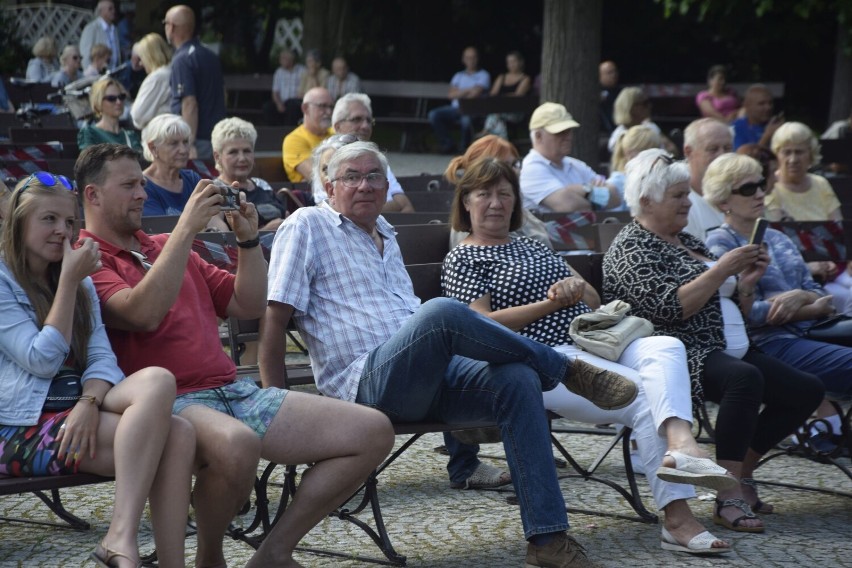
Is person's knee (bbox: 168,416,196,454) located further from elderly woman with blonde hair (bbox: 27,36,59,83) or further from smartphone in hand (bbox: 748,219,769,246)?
elderly woman with blonde hair (bbox: 27,36,59,83)

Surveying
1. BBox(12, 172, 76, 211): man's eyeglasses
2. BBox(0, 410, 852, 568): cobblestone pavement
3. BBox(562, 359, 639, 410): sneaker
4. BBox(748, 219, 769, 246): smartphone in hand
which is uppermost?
BBox(12, 172, 76, 211): man's eyeglasses

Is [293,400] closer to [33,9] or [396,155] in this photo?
[396,155]

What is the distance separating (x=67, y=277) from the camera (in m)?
3.84

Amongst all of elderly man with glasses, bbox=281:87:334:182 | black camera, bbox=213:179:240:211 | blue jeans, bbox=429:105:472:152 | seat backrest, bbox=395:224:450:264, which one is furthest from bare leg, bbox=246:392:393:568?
blue jeans, bbox=429:105:472:152

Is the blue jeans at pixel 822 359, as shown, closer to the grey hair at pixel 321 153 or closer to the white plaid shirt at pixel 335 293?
the white plaid shirt at pixel 335 293

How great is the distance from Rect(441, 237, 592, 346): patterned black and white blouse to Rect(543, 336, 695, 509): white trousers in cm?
29

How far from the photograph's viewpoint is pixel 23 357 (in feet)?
12.5

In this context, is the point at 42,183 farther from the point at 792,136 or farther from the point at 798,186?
the point at 798,186

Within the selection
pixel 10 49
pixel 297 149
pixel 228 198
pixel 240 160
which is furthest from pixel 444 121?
pixel 228 198

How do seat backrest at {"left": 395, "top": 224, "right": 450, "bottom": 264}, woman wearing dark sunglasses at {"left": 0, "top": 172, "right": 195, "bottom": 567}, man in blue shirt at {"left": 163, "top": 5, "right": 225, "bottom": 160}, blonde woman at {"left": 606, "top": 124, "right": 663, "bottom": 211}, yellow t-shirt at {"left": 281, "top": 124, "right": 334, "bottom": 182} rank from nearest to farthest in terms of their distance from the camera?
1. woman wearing dark sunglasses at {"left": 0, "top": 172, "right": 195, "bottom": 567}
2. seat backrest at {"left": 395, "top": 224, "right": 450, "bottom": 264}
3. blonde woman at {"left": 606, "top": 124, "right": 663, "bottom": 211}
4. yellow t-shirt at {"left": 281, "top": 124, "right": 334, "bottom": 182}
5. man in blue shirt at {"left": 163, "top": 5, "right": 225, "bottom": 160}

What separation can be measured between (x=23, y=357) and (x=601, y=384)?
1.96 metres

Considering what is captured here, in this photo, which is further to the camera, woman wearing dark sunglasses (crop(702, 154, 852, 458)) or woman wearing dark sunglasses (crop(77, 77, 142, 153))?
woman wearing dark sunglasses (crop(77, 77, 142, 153))

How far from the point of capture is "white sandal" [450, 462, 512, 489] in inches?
216

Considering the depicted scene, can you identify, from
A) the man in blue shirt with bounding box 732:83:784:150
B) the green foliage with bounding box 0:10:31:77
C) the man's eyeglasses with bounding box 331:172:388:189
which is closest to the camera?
the man's eyeglasses with bounding box 331:172:388:189
